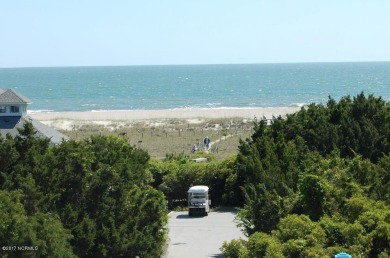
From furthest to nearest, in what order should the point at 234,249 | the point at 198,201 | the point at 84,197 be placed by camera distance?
the point at 198,201
the point at 84,197
the point at 234,249

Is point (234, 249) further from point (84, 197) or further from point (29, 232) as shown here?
point (84, 197)

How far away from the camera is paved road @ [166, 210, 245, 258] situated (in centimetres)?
2991

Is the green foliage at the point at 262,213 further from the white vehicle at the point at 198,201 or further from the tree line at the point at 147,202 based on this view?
the white vehicle at the point at 198,201

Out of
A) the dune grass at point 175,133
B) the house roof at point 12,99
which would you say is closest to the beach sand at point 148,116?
the dune grass at point 175,133

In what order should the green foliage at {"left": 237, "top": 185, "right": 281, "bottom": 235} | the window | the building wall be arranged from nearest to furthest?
the green foliage at {"left": 237, "top": 185, "right": 281, "bottom": 235}, the building wall, the window

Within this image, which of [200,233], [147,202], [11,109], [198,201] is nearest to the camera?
[147,202]

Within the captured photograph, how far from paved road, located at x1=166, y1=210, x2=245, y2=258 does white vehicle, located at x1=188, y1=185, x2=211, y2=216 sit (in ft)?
1.27

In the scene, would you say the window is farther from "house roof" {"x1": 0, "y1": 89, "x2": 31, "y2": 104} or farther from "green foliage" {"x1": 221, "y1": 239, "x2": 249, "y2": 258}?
"green foliage" {"x1": 221, "y1": 239, "x2": 249, "y2": 258}

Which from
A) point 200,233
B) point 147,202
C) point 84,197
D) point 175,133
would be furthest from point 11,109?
point 175,133

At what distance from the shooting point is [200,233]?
33312 mm

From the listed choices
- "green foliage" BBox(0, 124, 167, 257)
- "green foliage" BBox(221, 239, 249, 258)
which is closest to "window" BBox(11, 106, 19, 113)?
"green foliage" BBox(0, 124, 167, 257)

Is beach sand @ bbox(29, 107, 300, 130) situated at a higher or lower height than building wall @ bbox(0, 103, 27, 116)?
lower

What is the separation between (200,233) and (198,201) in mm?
4007

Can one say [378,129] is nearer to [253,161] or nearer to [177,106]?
[253,161]
